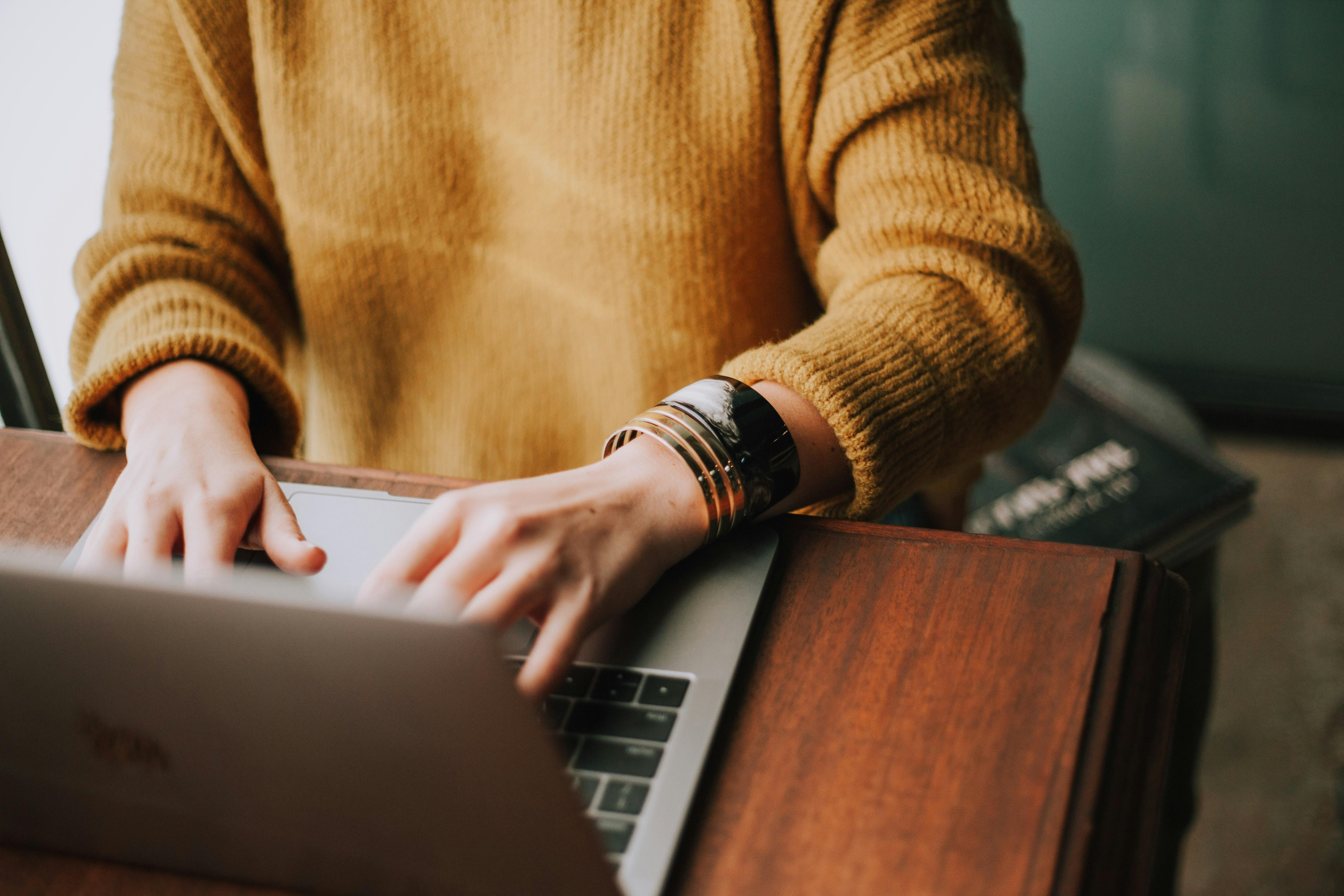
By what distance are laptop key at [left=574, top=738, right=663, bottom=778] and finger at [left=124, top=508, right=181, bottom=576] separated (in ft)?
0.77

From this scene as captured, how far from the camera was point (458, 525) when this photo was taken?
397mm

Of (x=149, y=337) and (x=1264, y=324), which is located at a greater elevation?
(x=149, y=337)

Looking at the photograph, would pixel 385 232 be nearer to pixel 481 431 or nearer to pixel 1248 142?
pixel 481 431

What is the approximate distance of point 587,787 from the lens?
35cm

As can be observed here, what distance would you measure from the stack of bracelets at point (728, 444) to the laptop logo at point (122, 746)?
0.24 metres

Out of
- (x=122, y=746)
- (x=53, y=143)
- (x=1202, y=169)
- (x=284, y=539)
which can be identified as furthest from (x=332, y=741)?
(x=1202, y=169)

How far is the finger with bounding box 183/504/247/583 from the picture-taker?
444 millimetres

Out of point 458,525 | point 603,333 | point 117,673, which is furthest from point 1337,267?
point 117,673

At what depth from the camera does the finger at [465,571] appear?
382mm

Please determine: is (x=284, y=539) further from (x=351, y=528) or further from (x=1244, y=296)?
(x=1244, y=296)

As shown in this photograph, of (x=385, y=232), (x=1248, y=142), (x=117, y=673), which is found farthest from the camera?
(x=1248, y=142)

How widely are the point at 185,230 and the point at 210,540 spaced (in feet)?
1.09

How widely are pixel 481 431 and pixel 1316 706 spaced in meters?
1.28

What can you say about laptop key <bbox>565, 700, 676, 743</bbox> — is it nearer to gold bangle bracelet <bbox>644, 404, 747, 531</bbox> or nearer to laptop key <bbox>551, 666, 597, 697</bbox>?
laptop key <bbox>551, 666, 597, 697</bbox>
